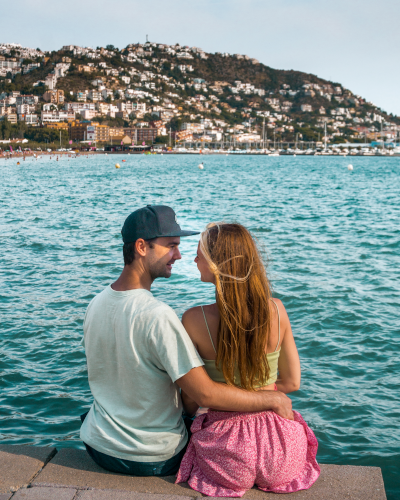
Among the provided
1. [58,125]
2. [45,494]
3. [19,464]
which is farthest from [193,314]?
[58,125]

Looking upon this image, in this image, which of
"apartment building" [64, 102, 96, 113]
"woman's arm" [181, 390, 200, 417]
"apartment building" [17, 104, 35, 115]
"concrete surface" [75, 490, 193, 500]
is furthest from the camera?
"apartment building" [64, 102, 96, 113]

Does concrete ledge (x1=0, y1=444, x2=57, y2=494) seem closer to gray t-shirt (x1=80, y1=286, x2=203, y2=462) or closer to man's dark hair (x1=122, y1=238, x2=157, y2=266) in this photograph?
gray t-shirt (x1=80, y1=286, x2=203, y2=462)

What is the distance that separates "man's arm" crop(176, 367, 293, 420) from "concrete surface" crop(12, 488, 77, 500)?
58cm

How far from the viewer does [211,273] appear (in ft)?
6.71

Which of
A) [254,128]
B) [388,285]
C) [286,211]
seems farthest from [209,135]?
[388,285]

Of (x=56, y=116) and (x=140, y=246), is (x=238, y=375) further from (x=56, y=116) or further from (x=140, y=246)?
(x=56, y=116)

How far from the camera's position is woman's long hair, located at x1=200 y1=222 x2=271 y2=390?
2.01 meters

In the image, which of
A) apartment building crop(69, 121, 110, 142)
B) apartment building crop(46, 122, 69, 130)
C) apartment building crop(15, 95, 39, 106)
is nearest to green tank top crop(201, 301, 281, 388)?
apartment building crop(46, 122, 69, 130)

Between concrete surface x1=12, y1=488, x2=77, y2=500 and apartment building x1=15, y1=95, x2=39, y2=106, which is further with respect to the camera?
apartment building x1=15, y1=95, x2=39, y2=106

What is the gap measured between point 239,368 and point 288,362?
0.82 feet

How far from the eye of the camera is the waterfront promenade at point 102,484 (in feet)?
6.91

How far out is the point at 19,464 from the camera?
92.8 inches

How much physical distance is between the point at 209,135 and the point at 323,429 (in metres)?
174

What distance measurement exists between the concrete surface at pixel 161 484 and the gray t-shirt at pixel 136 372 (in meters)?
0.10
